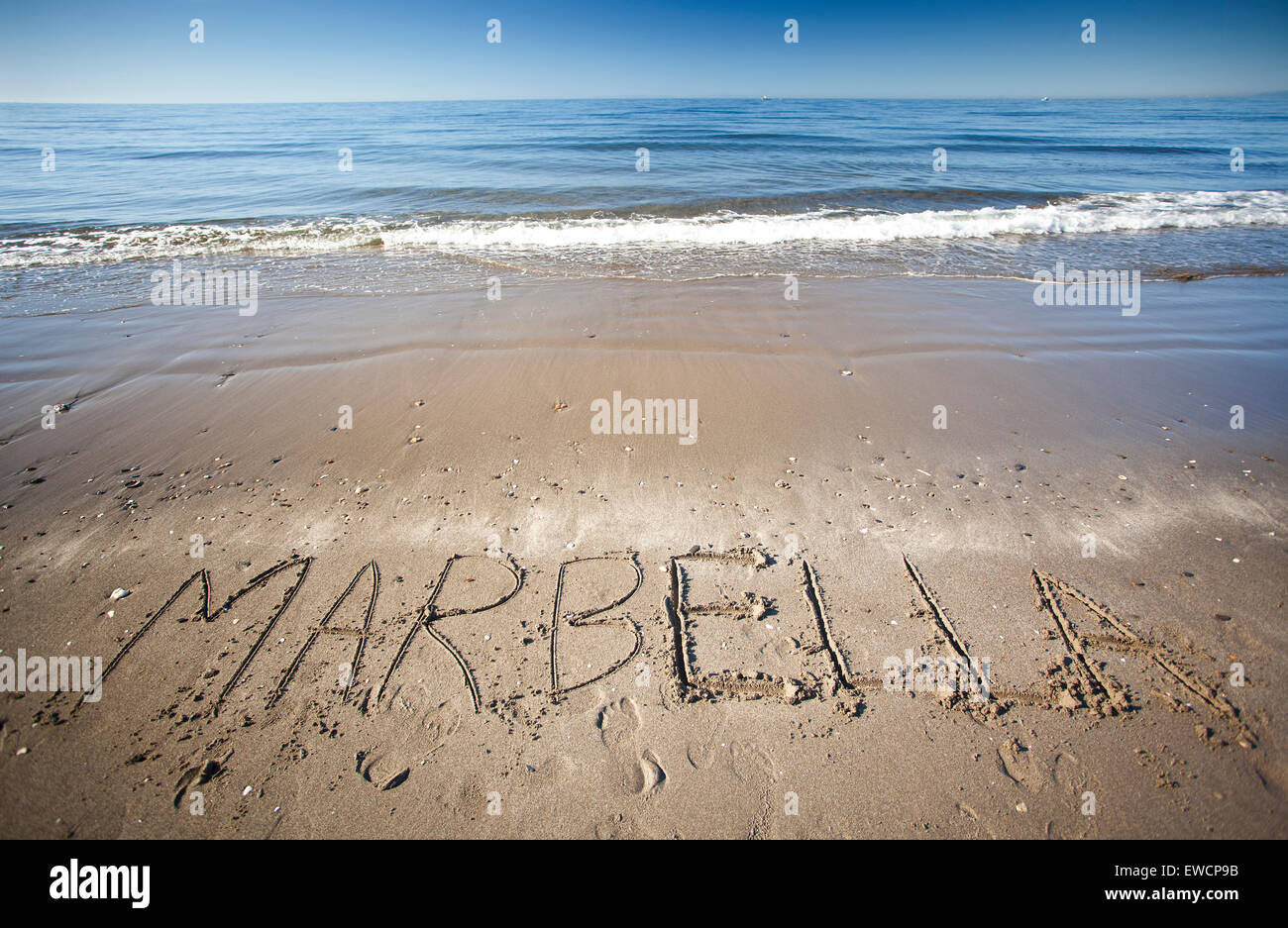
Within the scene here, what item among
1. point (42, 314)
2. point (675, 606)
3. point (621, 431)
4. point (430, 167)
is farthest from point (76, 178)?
point (675, 606)

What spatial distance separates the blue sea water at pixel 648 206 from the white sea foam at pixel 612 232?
0.23 ft

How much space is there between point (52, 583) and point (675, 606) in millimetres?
4055

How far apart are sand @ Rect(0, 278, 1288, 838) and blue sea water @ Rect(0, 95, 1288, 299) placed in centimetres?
425

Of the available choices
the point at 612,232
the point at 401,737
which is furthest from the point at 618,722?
the point at 612,232

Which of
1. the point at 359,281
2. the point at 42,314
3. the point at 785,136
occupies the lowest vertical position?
the point at 42,314

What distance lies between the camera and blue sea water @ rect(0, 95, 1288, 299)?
385 inches

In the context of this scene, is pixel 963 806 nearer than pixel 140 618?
Yes

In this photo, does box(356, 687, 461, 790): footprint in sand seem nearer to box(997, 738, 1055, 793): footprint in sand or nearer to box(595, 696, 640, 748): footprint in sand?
box(595, 696, 640, 748): footprint in sand

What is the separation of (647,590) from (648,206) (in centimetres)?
1232

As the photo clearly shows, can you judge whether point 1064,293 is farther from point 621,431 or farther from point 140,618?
point 140,618

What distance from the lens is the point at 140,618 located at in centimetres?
325

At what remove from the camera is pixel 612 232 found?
11.4 m

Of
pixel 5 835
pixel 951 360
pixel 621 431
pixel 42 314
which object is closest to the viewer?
pixel 5 835

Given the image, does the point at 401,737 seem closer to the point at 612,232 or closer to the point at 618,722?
the point at 618,722
